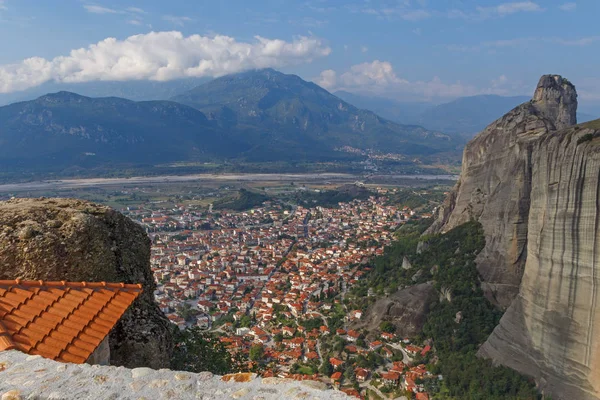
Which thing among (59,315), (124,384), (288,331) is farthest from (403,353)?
(124,384)

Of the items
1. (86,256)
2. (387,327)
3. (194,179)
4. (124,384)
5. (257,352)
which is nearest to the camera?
(124,384)

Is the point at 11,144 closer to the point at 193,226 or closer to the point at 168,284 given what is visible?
the point at 193,226

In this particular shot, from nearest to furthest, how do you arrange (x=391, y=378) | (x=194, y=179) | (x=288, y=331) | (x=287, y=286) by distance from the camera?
1. (x=391, y=378)
2. (x=288, y=331)
3. (x=287, y=286)
4. (x=194, y=179)

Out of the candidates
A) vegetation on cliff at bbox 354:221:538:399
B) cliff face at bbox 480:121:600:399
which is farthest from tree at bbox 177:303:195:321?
cliff face at bbox 480:121:600:399

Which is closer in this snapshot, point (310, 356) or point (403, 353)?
point (403, 353)

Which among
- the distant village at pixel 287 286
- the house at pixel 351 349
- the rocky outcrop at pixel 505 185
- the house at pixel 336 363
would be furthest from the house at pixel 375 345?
the rocky outcrop at pixel 505 185

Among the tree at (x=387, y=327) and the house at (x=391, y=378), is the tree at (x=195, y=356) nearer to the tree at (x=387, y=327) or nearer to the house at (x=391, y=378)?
the house at (x=391, y=378)

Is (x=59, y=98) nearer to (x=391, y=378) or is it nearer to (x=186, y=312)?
(x=186, y=312)

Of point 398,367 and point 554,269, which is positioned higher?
point 554,269
